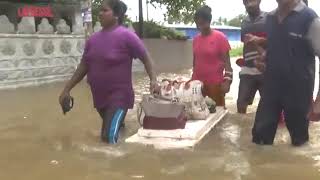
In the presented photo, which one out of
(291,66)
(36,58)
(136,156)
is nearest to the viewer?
(291,66)

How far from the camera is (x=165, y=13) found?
26953 millimetres

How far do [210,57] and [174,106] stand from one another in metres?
1.78

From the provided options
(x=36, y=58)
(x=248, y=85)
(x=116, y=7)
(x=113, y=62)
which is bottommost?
(x=36, y=58)

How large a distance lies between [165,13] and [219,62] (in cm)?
1914

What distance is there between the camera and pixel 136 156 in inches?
228

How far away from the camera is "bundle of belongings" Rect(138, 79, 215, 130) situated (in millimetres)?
6387

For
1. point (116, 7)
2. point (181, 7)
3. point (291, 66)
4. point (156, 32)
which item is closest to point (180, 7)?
point (181, 7)

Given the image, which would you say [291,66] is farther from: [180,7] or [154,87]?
[180,7]

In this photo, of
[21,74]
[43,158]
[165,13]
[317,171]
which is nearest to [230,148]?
[317,171]

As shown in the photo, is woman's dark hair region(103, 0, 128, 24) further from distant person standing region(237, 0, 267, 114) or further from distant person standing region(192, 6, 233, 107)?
distant person standing region(237, 0, 267, 114)

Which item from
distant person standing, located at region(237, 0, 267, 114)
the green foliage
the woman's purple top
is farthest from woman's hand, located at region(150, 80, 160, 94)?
the green foliage

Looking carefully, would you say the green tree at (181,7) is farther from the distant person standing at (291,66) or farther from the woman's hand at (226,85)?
the distant person standing at (291,66)

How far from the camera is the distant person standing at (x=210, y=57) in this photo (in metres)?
7.88

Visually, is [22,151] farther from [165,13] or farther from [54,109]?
[165,13]
